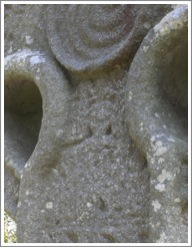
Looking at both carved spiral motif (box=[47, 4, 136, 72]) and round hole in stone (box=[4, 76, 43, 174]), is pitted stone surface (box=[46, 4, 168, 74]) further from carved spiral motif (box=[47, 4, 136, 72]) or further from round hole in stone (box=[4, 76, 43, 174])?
round hole in stone (box=[4, 76, 43, 174])

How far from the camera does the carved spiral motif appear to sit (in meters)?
1.45

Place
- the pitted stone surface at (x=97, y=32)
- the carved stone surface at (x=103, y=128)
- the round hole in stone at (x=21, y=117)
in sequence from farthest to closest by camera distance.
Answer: the round hole in stone at (x=21, y=117), the pitted stone surface at (x=97, y=32), the carved stone surface at (x=103, y=128)

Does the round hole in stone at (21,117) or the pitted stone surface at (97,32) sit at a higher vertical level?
the pitted stone surface at (97,32)

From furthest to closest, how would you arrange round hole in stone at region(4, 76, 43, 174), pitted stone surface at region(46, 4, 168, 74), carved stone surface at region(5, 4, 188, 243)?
round hole in stone at region(4, 76, 43, 174) < pitted stone surface at region(46, 4, 168, 74) < carved stone surface at region(5, 4, 188, 243)

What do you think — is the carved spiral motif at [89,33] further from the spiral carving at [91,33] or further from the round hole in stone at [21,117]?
the round hole in stone at [21,117]

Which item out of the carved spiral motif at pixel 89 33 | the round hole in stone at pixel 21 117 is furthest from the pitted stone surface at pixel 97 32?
the round hole in stone at pixel 21 117

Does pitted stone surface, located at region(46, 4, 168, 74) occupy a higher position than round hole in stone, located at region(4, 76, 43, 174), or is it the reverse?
pitted stone surface, located at region(46, 4, 168, 74)

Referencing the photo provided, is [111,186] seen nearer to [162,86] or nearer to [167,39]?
[162,86]

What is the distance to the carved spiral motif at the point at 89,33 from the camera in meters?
1.45

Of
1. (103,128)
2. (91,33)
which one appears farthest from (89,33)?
(103,128)

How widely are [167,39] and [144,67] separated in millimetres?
89

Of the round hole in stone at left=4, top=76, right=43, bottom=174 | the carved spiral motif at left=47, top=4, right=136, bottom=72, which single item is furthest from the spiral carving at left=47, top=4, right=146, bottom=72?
the round hole in stone at left=4, top=76, right=43, bottom=174

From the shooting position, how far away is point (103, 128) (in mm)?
1460

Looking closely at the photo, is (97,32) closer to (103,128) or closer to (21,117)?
(103,128)
